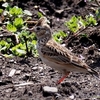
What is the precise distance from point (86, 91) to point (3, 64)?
1822 mm

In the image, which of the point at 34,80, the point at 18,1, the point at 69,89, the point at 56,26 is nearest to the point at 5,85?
the point at 34,80

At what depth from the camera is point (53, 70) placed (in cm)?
895

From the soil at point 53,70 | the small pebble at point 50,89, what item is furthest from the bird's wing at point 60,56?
the small pebble at point 50,89

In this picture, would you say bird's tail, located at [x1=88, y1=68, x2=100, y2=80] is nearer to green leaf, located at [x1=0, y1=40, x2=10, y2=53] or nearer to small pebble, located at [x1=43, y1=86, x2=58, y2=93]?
small pebble, located at [x1=43, y1=86, x2=58, y2=93]

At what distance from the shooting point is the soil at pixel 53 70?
25.2 ft

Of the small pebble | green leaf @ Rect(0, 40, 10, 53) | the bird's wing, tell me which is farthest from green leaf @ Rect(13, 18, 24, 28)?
the small pebble

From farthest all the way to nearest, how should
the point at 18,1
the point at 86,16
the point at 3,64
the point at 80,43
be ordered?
1. the point at 18,1
2. the point at 86,16
3. the point at 80,43
4. the point at 3,64

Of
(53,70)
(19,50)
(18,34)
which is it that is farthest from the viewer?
(18,34)

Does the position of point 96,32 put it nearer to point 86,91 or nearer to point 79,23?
point 79,23

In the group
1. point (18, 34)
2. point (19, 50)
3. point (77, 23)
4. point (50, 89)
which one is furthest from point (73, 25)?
point (50, 89)

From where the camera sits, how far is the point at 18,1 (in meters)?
11.7

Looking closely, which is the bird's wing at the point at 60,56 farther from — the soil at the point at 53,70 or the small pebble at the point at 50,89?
the small pebble at the point at 50,89

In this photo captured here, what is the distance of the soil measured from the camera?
7672 mm

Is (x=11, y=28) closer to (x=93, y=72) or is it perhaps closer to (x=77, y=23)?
(x=77, y=23)
